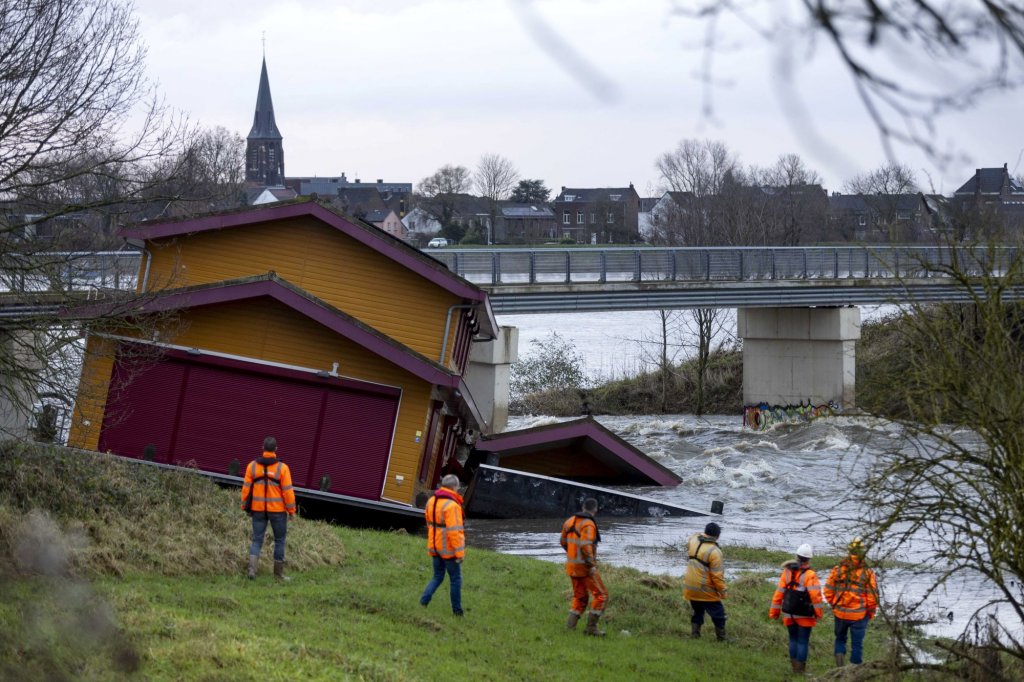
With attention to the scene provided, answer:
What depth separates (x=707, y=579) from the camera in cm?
1355

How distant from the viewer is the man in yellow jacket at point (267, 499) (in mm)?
13672

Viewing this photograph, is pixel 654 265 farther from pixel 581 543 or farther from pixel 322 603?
pixel 322 603

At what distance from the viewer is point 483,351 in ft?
131

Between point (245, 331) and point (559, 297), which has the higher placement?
point (559, 297)

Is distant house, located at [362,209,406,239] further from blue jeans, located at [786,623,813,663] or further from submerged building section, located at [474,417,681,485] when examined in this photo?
blue jeans, located at [786,623,813,663]

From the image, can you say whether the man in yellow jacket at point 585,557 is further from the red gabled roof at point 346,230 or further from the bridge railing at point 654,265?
the bridge railing at point 654,265

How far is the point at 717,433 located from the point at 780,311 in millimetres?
7433

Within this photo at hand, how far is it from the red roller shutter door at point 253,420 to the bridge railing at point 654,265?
1418 cm

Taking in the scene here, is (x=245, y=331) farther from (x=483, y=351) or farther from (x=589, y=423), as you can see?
(x=483, y=351)

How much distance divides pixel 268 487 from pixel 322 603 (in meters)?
1.54

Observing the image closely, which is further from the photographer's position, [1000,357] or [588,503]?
[588,503]

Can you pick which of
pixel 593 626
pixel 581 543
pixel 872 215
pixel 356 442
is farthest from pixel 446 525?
pixel 356 442

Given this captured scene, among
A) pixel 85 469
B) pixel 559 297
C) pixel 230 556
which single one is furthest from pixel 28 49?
pixel 559 297

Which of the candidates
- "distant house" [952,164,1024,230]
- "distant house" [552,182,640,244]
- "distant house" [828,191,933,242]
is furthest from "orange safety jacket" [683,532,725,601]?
"distant house" [952,164,1024,230]
